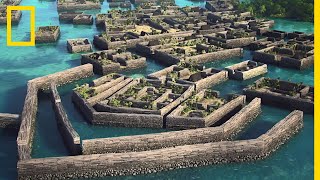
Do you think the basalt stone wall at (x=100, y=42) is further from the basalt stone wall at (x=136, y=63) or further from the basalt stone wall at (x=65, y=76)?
the basalt stone wall at (x=65, y=76)

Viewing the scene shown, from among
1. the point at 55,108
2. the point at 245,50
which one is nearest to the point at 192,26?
the point at 245,50

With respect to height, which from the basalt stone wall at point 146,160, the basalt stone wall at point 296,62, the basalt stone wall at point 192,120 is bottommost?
the basalt stone wall at point 146,160

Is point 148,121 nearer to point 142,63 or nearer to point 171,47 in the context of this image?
point 142,63

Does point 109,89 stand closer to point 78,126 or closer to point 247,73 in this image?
point 78,126

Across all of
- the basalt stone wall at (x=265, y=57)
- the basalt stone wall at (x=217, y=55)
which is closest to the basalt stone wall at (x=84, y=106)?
the basalt stone wall at (x=217, y=55)

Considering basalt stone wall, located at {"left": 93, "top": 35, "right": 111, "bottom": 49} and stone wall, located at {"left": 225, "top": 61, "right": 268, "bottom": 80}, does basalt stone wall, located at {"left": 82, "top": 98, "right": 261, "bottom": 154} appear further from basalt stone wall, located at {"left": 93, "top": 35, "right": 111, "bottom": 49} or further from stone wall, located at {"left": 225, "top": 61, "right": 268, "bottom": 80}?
basalt stone wall, located at {"left": 93, "top": 35, "right": 111, "bottom": 49}

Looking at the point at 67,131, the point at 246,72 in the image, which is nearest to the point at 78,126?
the point at 67,131
